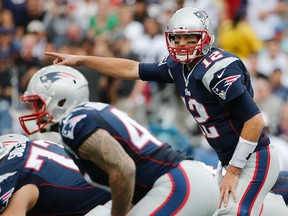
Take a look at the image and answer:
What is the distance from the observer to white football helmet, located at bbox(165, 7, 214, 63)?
586 cm

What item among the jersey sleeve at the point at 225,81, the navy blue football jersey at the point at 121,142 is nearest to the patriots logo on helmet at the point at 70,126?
the navy blue football jersey at the point at 121,142

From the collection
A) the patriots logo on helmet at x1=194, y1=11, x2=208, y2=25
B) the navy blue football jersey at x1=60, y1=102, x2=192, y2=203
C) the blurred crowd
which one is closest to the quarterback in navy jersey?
the navy blue football jersey at x1=60, y1=102, x2=192, y2=203

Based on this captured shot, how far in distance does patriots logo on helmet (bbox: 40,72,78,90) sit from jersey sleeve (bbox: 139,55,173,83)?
760mm

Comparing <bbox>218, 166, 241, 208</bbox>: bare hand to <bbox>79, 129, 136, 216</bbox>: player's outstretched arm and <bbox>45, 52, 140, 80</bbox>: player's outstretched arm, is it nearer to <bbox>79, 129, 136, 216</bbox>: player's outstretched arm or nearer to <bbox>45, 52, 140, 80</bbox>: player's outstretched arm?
<bbox>79, 129, 136, 216</bbox>: player's outstretched arm

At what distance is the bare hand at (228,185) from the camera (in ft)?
18.9

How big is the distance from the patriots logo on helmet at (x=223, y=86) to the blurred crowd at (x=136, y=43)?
4.22 metres

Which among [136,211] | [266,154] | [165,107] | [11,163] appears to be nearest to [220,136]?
[266,154]

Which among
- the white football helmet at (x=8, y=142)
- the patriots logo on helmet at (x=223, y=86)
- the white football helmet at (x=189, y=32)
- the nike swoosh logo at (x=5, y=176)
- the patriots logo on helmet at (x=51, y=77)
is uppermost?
the white football helmet at (x=189, y=32)

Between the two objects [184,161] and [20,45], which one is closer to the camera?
[184,161]

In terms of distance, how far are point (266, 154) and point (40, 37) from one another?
26.2ft

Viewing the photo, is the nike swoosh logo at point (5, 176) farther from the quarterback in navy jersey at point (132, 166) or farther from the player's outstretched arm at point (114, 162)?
the player's outstretched arm at point (114, 162)

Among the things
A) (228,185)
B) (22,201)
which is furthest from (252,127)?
(22,201)

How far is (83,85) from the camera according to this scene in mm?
6902

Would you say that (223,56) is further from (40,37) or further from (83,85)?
(40,37)
